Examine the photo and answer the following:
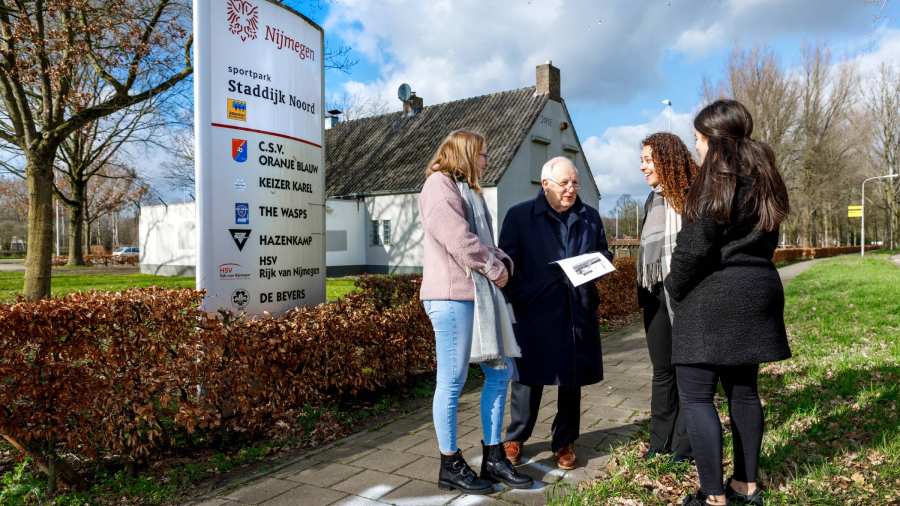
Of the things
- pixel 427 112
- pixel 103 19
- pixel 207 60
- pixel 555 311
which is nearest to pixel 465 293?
pixel 555 311

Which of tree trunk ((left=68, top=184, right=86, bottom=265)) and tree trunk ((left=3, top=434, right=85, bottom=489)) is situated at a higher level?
tree trunk ((left=68, top=184, right=86, bottom=265))

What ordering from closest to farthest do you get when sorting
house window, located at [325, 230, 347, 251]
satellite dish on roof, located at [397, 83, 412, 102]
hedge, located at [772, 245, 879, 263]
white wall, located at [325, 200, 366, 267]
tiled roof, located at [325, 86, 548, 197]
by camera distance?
tiled roof, located at [325, 86, 548, 197]
house window, located at [325, 230, 347, 251]
white wall, located at [325, 200, 366, 267]
satellite dish on roof, located at [397, 83, 412, 102]
hedge, located at [772, 245, 879, 263]

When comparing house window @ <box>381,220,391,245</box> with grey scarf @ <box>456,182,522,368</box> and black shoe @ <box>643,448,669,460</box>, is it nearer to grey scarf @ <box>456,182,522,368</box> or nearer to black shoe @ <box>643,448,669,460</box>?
black shoe @ <box>643,448,669,460</box>

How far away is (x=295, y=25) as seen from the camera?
5062 mm

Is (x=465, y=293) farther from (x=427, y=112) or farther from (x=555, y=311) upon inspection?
(x=427, y=112)

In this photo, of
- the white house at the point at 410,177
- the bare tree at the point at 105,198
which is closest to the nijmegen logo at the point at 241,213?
the white house at the point at 410,177

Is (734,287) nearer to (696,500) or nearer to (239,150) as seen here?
(696,500)

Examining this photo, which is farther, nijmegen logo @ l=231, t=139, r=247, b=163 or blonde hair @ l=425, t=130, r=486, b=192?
nijmegen logo @ l=231, t=139, r=247, b=163

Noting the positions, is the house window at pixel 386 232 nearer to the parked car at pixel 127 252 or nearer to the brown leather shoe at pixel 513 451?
the brown leather shoe at pixel 513 451

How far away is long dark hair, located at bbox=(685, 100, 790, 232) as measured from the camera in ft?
8.54

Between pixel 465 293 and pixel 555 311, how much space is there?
681 millimetres

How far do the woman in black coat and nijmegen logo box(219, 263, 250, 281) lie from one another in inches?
124

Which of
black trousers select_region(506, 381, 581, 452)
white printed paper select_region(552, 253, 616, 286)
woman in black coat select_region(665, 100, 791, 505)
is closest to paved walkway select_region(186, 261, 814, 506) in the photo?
black trousers select_region(506, 381, 581, 452)

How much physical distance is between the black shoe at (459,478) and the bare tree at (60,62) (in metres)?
7.77
